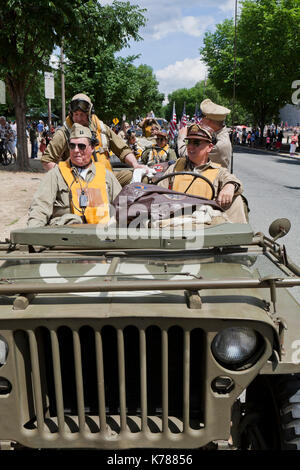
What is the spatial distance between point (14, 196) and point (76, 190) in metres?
8.16

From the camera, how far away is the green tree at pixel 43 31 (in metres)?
12.3

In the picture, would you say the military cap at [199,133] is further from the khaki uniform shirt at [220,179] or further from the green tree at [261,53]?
the green tree at [261,53]

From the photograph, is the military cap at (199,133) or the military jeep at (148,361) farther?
the military cap at (199,133)

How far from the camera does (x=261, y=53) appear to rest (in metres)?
35.7

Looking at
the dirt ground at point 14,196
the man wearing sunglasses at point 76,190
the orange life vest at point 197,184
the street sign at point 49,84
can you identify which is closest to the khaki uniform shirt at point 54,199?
the man wearing sunglasses at point 76,190

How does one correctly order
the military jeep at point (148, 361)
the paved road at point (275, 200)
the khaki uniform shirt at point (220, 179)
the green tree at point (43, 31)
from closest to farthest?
the military jeep at point (148, 361)
the khaki uniform shirt at point (220, 179)
the paved road at point (275, 200)
the green tree at point (43, 31)

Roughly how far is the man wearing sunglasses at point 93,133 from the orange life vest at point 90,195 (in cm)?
73

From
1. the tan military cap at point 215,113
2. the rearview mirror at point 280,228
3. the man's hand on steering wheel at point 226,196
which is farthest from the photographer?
the tan military cap at point 215,113

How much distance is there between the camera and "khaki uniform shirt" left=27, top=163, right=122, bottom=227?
146 inches

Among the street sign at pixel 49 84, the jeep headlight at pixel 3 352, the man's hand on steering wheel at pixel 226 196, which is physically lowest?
the jeep headlight at pixel 3 352

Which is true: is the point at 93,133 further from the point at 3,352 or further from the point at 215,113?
the point at 3,352

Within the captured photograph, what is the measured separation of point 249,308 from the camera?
6.72ft
